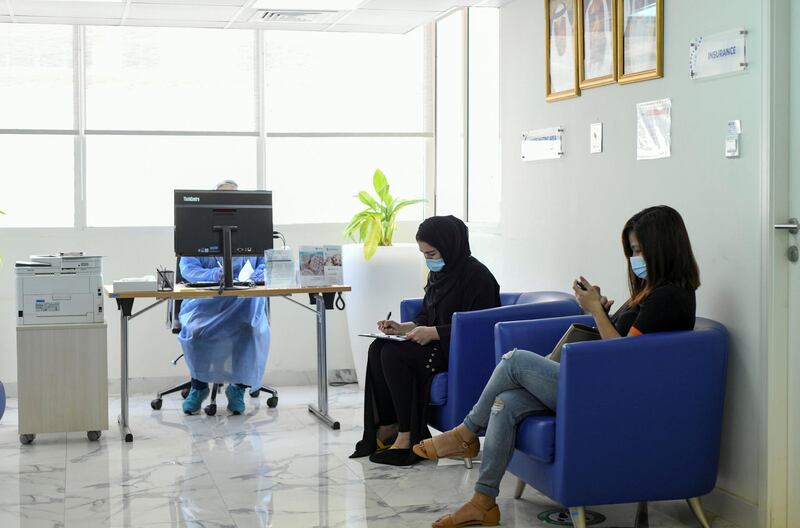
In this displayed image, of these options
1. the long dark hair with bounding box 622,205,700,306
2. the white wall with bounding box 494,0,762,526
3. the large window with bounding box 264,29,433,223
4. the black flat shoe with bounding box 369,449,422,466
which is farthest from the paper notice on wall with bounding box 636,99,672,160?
the large window with bounding box 264,29,433,223

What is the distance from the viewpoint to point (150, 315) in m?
7.00

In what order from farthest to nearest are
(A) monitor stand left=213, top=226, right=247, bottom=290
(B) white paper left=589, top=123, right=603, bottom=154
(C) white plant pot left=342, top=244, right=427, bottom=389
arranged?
(C) white plant pot left=342, top=244, right=427, bottom=389, (A) monitor stand left=213, top=226, right=247, bottom=290, (B) white paper left=589, top=123, right=603, bottom=154

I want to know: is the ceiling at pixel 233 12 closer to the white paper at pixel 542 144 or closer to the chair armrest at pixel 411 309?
the white paper at pixel 542 144

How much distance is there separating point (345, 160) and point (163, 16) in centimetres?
175

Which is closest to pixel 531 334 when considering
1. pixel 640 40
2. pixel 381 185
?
pixel 640 40

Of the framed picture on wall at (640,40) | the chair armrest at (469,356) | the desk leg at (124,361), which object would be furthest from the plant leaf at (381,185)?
the framed picture on wall at (640,40)

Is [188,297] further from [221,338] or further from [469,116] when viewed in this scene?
[469,116]

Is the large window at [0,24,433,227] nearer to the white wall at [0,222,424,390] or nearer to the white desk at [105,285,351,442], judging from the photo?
the white wall at [0,222,424,390]

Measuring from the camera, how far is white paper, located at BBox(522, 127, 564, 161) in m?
5.23

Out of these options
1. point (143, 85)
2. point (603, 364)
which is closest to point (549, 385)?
point (603, 364)

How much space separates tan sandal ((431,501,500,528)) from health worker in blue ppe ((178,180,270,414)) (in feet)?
→ 8.10

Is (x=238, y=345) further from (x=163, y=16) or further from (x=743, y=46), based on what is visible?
(x=743, y=46)

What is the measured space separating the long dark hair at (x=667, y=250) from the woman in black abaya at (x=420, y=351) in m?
1.30

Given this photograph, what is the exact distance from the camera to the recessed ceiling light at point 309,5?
19.2 feet
